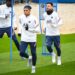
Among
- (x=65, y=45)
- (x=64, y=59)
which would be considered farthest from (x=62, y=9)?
(x=64, y=59)

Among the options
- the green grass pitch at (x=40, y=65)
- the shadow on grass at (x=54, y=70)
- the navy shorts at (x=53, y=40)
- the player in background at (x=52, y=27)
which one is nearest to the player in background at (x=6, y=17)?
the green grass pitch at (x=40, y=65)

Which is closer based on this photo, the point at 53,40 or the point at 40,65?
the point at 40,65

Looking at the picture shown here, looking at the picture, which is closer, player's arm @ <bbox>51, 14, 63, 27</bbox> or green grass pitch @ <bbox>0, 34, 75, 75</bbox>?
green grass pitch @ <bbox>0, 34, 75, 75</bbox>

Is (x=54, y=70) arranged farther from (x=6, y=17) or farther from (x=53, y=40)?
(x=6, y=17)

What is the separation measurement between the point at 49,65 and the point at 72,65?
738 millimetres

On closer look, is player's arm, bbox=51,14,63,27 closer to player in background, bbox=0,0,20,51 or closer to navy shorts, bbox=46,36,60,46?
navy shorts, bbox=46,36,60,46

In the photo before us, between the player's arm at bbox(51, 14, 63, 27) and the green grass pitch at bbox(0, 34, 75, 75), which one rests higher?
the player's arm at bbox(51, 14, 63, 27)

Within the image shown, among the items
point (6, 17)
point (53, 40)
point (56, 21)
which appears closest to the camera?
point (56, 21)

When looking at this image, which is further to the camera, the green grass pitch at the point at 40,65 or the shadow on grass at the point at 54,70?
the green grass pitch at the point at 40,65

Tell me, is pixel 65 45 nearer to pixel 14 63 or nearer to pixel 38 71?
pixel 14 63

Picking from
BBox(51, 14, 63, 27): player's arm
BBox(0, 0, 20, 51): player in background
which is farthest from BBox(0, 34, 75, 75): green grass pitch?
BBox(51, 14, 63, 27): player's arm

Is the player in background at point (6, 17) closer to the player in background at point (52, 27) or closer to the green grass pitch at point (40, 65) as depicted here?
the green grass pitch at point (40, 65)

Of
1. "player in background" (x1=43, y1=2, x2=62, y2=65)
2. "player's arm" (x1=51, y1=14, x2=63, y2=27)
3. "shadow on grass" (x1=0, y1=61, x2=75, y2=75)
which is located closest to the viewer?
"shadow on grass" (x1=0, y1=61, x2=75, y2=75)

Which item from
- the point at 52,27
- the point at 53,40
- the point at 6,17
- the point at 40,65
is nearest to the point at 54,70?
the point at 40,65
